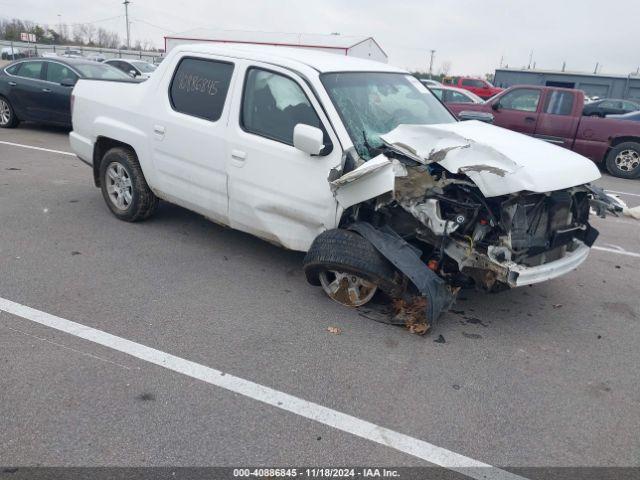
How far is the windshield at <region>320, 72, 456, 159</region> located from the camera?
4055 millimetres

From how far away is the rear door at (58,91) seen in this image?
10.7 metres

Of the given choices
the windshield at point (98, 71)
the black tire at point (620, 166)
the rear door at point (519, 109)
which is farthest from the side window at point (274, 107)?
the black tire at point (620, 166)

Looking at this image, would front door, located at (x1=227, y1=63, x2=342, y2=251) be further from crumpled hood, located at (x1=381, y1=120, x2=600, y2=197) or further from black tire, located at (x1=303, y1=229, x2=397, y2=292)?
crumpled hood, located at (x1=381, y1=120, x2=600, y2=197)

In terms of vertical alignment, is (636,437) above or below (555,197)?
below

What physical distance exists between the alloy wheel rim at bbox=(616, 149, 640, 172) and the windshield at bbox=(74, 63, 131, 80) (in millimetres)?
10387

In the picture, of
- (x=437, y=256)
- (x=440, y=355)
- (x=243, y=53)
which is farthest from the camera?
(x=243, y=53)

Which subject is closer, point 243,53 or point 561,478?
point 561,478

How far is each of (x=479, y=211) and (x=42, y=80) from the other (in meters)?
10.6

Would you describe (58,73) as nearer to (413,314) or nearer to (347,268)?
(347,268)

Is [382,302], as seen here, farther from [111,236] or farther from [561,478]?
[111,236]

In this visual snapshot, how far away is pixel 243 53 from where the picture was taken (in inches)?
179

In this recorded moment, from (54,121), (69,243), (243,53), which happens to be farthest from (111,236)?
(54,121)

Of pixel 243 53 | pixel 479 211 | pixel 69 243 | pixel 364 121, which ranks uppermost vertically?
pixel 243 53

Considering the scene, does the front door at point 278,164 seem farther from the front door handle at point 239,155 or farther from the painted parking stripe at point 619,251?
the painted parking stripe at point 619,251
